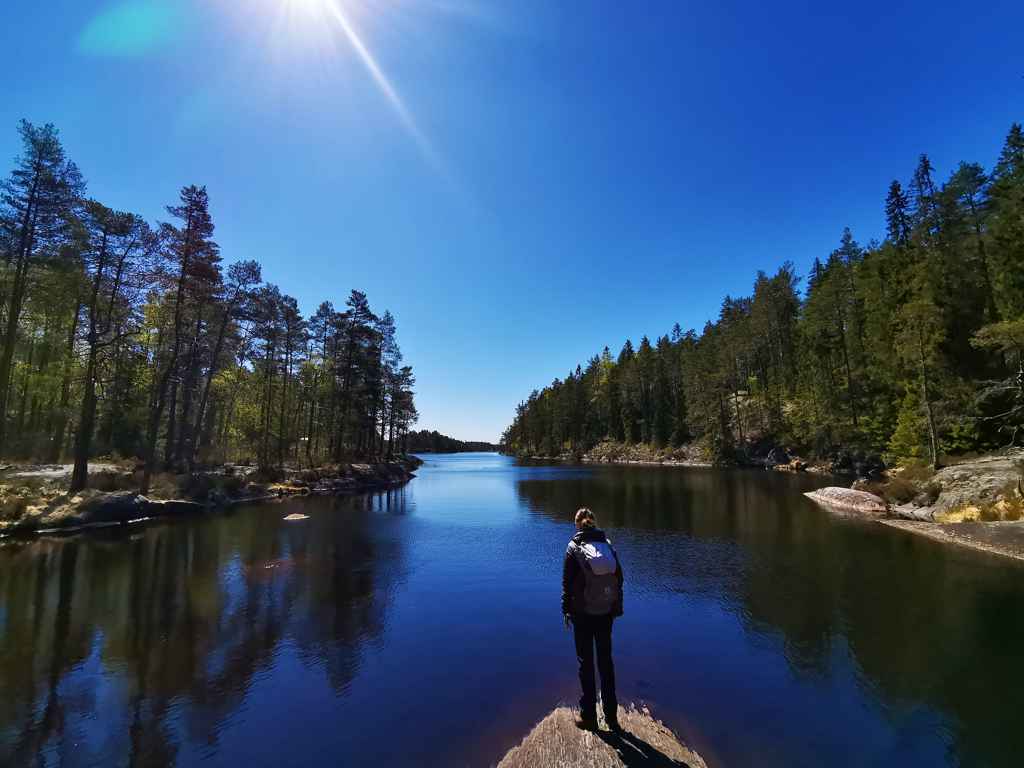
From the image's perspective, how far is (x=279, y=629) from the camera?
11031 mm

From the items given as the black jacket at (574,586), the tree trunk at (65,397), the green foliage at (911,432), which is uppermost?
the tree trunk at (65,397)

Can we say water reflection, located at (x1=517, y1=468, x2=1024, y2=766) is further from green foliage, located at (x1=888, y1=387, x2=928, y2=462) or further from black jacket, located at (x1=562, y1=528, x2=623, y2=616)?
green foliage, located at (x1=888, y1=387, x2=928, y2=462)

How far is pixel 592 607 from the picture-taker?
604 centimetres

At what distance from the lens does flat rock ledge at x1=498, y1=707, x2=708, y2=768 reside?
5.45 m

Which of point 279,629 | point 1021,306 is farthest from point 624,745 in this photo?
point 1021,306

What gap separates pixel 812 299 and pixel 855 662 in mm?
65074

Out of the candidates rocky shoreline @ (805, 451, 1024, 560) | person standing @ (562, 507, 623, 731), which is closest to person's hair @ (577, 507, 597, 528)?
person standing @ (562, 507, 623, 731)

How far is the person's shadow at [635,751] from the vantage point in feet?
17.6

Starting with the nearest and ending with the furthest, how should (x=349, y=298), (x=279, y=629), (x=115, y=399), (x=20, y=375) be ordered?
(x=279, y=629) → (x=115, y=399) → (x=20, y=375) → (x=349, y=298)

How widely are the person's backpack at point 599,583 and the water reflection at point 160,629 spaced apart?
5415 mm

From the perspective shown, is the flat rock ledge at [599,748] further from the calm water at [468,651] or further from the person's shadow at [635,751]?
the calm water at [468,651]

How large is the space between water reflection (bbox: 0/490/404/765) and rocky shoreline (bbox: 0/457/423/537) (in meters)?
3.03

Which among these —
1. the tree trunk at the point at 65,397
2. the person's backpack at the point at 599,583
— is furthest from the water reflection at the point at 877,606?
the tree trunk at the point at 65,397

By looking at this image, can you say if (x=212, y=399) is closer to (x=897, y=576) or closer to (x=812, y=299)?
(x=897, y=576)
